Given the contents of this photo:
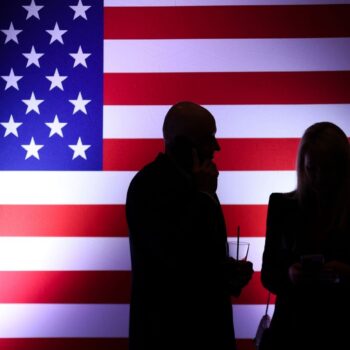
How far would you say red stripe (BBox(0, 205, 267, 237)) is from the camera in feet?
7.05

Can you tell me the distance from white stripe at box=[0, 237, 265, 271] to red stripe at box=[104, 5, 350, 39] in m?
0.77

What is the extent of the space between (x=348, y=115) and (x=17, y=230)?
131cm

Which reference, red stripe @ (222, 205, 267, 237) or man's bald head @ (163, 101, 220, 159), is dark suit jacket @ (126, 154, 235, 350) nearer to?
man's bald head @ (163, 101, 220, 159)

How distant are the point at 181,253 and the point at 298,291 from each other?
27 cm

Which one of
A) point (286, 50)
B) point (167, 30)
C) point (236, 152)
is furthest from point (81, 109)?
point (286, 50)

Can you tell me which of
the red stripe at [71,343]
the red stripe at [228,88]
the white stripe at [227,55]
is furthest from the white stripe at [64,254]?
the white stripe at [227,55]

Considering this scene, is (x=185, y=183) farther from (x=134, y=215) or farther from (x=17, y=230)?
(x=17, y=230)

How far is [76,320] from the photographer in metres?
2.15

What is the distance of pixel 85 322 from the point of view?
A: 2.15m

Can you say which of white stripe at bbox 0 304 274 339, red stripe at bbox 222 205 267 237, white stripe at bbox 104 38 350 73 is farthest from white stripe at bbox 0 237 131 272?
white stripe at bbox 104 38 350 73

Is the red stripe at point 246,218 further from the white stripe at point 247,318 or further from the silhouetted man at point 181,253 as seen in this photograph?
the silhouetted man at point 181,253

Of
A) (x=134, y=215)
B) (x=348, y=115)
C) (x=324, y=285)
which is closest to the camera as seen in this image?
(x=324, y=285)

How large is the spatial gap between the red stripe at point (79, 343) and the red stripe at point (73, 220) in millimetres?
395

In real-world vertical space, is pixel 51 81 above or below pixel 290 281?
above
